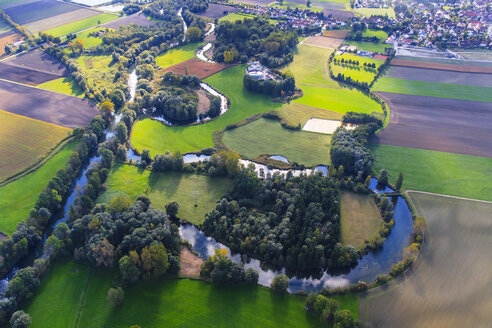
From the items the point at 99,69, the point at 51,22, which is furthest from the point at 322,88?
the point at 51,22

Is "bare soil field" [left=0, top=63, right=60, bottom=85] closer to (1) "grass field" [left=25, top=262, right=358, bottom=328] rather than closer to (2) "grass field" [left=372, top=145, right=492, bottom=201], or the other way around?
(1) "grass field" [left=25, top=262, right=358, bottom=328]

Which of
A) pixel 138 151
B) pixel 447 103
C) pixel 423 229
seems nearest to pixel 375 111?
pixel 447 103

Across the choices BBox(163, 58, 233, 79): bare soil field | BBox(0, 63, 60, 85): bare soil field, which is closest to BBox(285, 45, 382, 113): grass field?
BBox(163, 58, 233, 79): bare soil field

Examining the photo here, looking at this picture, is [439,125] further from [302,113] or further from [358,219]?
[358,219]

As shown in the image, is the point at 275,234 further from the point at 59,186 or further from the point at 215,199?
the point at 59,186

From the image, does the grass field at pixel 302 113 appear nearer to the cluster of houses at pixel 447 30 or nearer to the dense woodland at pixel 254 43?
the dense woodland at pixel 254 43

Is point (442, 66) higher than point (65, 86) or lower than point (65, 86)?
higher
